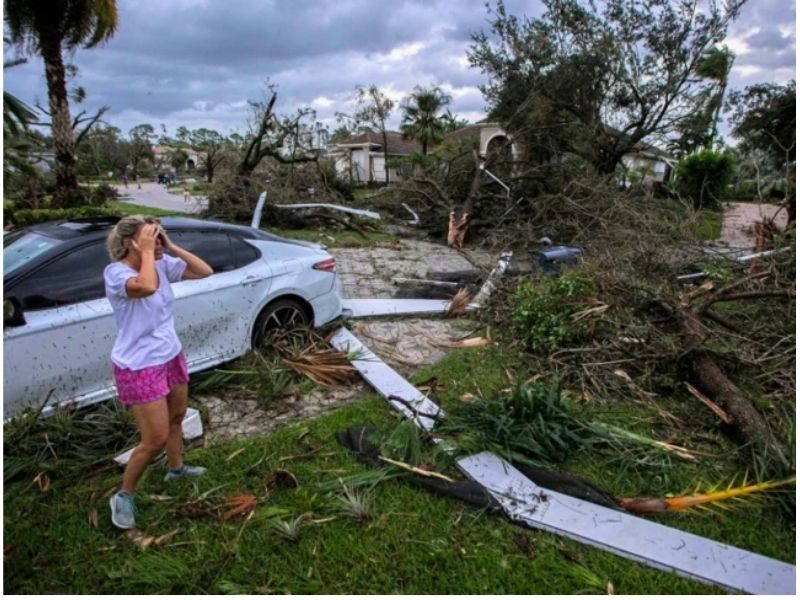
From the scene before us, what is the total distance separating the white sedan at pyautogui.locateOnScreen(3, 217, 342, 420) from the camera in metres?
3.31

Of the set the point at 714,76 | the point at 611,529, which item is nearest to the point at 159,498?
the point at 611,529

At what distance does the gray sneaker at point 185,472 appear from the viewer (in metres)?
3.12

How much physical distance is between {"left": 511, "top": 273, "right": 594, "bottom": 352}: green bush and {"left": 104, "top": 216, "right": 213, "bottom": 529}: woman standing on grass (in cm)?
359

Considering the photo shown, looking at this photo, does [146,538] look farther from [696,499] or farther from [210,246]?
[696,499]

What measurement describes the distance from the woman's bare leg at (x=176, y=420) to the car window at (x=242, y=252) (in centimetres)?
191

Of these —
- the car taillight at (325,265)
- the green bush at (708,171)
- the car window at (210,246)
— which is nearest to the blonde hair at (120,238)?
the car window at (210,246)

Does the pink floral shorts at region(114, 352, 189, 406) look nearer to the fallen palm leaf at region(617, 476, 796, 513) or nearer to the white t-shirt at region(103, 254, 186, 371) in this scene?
the white t-shirt at region(103, 254, 186, 371)

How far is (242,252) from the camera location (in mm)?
4723

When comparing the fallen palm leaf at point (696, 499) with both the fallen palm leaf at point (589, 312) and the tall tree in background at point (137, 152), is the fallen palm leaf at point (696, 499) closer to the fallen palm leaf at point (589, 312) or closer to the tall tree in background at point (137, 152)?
the fallen palm leaf at point (589, 312)

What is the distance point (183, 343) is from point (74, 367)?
2.65ft

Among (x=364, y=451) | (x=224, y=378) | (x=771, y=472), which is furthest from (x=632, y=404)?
(x=224, y=378)

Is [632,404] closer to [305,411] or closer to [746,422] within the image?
[746,422]

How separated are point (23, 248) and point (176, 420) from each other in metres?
1.97

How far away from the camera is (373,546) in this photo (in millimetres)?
2688
